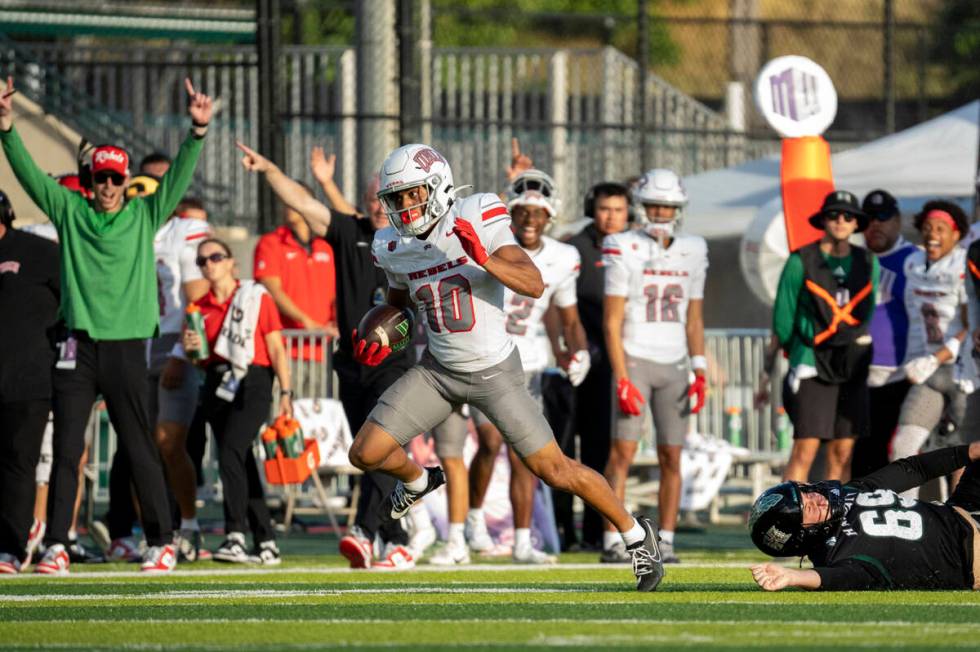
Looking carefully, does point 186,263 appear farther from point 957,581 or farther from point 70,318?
point 957,581

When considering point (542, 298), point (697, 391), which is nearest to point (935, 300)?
point (697, 391)

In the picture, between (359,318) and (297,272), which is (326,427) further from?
(359,318)

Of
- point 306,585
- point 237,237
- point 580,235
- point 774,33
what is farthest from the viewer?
point 774,33

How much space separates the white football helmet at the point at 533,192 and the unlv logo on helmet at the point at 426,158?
2787mm

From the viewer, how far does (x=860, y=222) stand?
11.4 meters

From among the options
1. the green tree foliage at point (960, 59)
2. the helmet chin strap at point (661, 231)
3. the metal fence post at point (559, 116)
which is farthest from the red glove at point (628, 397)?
the green tree foliage at point (960, 59)

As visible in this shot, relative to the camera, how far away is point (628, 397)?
11.1 m

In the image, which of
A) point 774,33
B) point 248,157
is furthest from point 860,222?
point 774,33

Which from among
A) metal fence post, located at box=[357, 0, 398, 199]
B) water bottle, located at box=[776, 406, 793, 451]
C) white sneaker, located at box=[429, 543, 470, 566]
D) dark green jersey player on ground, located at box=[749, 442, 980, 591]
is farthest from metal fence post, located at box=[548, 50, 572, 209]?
dark green jersey player on ground, located at box=[749, 442, 980, 591]

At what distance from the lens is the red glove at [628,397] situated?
11.1 m

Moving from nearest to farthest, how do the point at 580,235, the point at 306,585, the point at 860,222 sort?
1. the point at 306,585
2. the point at 860,222
3. the point at 580,235

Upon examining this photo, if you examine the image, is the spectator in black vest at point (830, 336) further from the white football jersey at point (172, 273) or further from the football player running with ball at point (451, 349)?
the white football jersey at point (172, 273)

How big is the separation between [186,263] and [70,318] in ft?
5.95

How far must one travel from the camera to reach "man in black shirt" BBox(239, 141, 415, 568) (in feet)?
34.9
